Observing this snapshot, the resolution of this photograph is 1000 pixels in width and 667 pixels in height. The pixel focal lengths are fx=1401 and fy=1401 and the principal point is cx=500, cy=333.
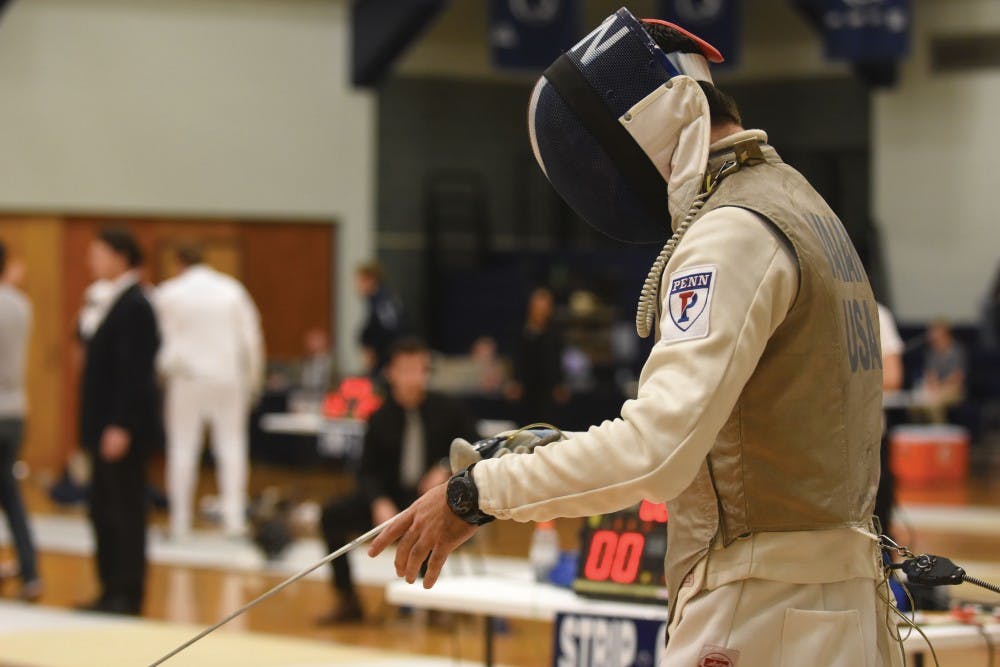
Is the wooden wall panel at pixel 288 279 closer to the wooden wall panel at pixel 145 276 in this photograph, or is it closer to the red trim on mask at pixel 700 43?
the wooden wall panel at pixel 145 276

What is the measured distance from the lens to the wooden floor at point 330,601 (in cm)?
559

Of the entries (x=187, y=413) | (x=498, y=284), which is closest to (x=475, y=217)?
(x=498, y=284)

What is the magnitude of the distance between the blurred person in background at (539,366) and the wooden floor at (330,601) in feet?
4.28

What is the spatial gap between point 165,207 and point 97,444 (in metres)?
7.89

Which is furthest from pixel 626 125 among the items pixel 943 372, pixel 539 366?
pixel 943 372

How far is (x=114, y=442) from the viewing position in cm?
610

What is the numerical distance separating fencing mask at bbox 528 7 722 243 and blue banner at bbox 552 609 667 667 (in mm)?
1672

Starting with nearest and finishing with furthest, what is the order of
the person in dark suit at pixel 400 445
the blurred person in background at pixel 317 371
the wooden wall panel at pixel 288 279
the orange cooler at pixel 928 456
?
1. the person in dark suit at pixel 400 445
2. the orange cooler at pixel 928 456
3. the blurred person in background at pixel 317 371
4. the wooden wall panel at pixel 288 279

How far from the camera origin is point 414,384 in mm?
6422

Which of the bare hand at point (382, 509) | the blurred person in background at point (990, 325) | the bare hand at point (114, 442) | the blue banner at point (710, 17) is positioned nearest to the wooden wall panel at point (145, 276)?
the blue banner at point (710, 17)

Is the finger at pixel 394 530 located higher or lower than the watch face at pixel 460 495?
lower

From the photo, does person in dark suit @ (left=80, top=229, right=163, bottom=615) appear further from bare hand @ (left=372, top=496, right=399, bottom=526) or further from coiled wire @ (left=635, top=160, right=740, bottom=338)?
coiled wire @ (left=635, top=160, right=740, bottom=338)

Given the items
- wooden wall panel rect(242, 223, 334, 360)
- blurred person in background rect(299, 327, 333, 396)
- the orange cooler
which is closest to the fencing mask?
blurred person in background rect(299, 327, 333, 396)

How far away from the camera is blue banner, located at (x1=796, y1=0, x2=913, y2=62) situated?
1119 cm
